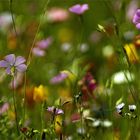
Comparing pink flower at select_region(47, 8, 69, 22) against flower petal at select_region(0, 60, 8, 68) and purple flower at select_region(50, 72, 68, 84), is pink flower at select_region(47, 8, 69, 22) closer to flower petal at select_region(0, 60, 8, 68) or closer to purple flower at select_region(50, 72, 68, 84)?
purple flower at select_region(50, 72, 68, 84)

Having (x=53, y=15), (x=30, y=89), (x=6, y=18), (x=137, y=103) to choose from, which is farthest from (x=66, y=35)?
(x=137, y=103)

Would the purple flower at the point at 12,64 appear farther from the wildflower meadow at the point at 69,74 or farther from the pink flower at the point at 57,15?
the pink flower at the point at 57,15

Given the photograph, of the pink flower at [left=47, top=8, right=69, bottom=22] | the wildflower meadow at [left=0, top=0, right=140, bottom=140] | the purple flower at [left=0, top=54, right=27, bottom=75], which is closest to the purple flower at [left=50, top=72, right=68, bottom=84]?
the wildflower meadow at [left=0, top=0, right=140, bottom=140]

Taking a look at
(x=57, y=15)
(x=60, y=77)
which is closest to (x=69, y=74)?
(x=60, y=77)

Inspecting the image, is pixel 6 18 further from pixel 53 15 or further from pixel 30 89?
pixel 30 89

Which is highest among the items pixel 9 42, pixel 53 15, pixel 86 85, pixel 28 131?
pixel 53 15

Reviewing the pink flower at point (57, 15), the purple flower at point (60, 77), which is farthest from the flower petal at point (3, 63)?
the pink flower at point (57, 15)

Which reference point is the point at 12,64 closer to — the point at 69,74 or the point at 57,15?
the point at 69,74

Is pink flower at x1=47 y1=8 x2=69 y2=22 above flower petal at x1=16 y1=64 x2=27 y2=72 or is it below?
above

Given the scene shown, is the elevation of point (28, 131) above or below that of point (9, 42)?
below
